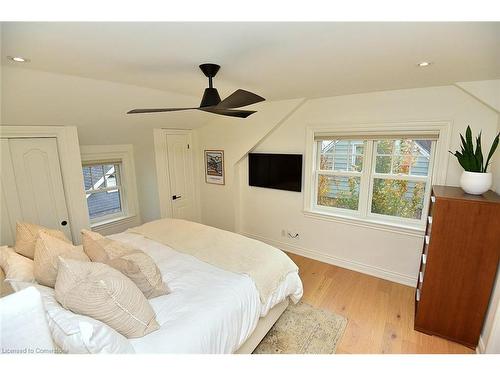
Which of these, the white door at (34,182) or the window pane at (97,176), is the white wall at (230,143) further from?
the white door at (34,182)

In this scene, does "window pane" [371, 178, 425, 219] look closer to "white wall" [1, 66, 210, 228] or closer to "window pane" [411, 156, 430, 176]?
"window pane" [411, 156, 430, 176]

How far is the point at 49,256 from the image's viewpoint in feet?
4.86

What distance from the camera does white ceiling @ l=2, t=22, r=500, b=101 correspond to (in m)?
1.18

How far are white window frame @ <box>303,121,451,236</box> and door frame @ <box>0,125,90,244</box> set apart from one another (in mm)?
2874

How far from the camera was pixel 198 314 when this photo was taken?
144 cm

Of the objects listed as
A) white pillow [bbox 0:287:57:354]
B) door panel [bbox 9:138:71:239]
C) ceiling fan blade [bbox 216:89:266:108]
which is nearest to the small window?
door panel [bbox 9:138:71:239]

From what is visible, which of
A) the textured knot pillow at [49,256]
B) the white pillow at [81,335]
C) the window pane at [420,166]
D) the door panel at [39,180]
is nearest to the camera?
the white pillow at [81,335]

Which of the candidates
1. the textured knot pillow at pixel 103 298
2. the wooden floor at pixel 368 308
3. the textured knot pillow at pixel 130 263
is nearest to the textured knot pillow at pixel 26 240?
the textured knot pillow at pixel 130 263

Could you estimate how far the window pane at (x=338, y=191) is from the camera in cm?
313

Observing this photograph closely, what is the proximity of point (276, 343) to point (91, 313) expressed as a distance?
1.48 meters

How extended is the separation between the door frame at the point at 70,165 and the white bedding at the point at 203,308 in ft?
4.84

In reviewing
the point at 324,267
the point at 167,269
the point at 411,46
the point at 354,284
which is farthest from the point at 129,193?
the point at 411,46

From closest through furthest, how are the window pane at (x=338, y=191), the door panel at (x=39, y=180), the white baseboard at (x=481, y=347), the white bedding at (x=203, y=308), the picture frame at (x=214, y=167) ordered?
1. the white bedding at (x=203, y=308)
2. the white baseboard at (x=481, y=347)
3. the door panel at (x=39, y=180)
4. the window pane at (x=338, y=191)
5. the picture frame at (x=214, y=167)
